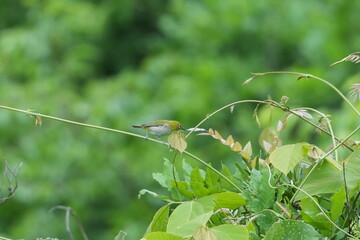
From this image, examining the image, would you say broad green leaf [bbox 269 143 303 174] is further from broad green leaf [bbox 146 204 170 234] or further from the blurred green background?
the blurred green background

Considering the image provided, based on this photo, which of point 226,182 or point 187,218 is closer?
point 187,218

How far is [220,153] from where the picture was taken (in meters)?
6.37

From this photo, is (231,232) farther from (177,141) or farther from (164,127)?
(164,127)

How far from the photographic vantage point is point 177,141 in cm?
122

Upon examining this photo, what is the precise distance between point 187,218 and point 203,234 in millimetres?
94

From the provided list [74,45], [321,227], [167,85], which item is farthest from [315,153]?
[74,45]

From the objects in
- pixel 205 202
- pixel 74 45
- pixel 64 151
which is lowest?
pixel 205 202

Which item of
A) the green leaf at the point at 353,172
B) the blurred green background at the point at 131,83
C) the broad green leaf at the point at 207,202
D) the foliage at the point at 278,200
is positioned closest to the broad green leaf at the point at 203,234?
the foliage at the point at 278,200

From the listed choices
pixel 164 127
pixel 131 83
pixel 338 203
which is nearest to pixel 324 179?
pixel 338 203

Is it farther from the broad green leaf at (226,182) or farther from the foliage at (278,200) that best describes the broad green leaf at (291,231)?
the broad green leaf at (226,182)

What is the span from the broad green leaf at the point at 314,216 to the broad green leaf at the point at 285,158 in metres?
0.06

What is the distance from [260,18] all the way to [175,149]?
6352mm

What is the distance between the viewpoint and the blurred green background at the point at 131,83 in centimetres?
620

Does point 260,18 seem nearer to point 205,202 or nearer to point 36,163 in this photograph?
point 36,163
